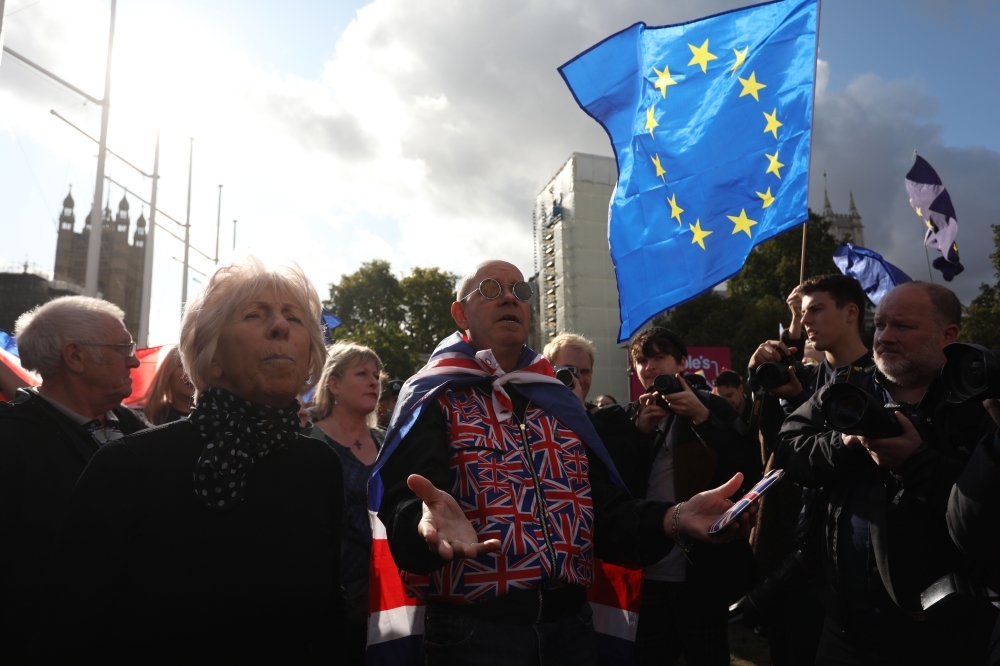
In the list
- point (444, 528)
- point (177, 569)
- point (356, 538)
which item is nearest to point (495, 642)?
point (444, 528)

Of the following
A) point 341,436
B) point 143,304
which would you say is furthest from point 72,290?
point 341,436

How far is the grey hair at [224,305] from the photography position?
2076 millimetres

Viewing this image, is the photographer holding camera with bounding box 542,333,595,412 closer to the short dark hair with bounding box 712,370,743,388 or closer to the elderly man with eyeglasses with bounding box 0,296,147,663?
the elderly man with eyeglasses with bounding box 0,296,147,663

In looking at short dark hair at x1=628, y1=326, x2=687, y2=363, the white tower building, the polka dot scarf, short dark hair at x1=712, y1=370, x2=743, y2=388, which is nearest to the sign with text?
short dark hair at x1=712, y1=370, x2=743, y2=388

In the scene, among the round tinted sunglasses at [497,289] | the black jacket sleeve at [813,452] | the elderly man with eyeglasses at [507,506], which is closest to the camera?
the elderly man with eyeglasses at [507,506]

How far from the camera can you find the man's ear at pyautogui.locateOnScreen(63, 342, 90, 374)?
9.61 feet

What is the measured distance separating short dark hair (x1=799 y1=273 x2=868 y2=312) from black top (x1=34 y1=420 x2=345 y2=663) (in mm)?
2906

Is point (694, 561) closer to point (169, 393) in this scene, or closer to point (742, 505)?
point (742, 505)

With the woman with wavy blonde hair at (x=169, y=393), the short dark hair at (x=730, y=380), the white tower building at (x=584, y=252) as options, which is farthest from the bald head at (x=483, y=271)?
the white tower building at (x=584, y=252)

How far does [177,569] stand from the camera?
1.82m

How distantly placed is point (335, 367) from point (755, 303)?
3299cm

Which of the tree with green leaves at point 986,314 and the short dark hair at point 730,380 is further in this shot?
the tree with green leaves at point 986,314

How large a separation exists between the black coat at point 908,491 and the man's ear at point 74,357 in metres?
2.87

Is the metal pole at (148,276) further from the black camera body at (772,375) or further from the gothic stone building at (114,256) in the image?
the gothic stone building at (114,256)
